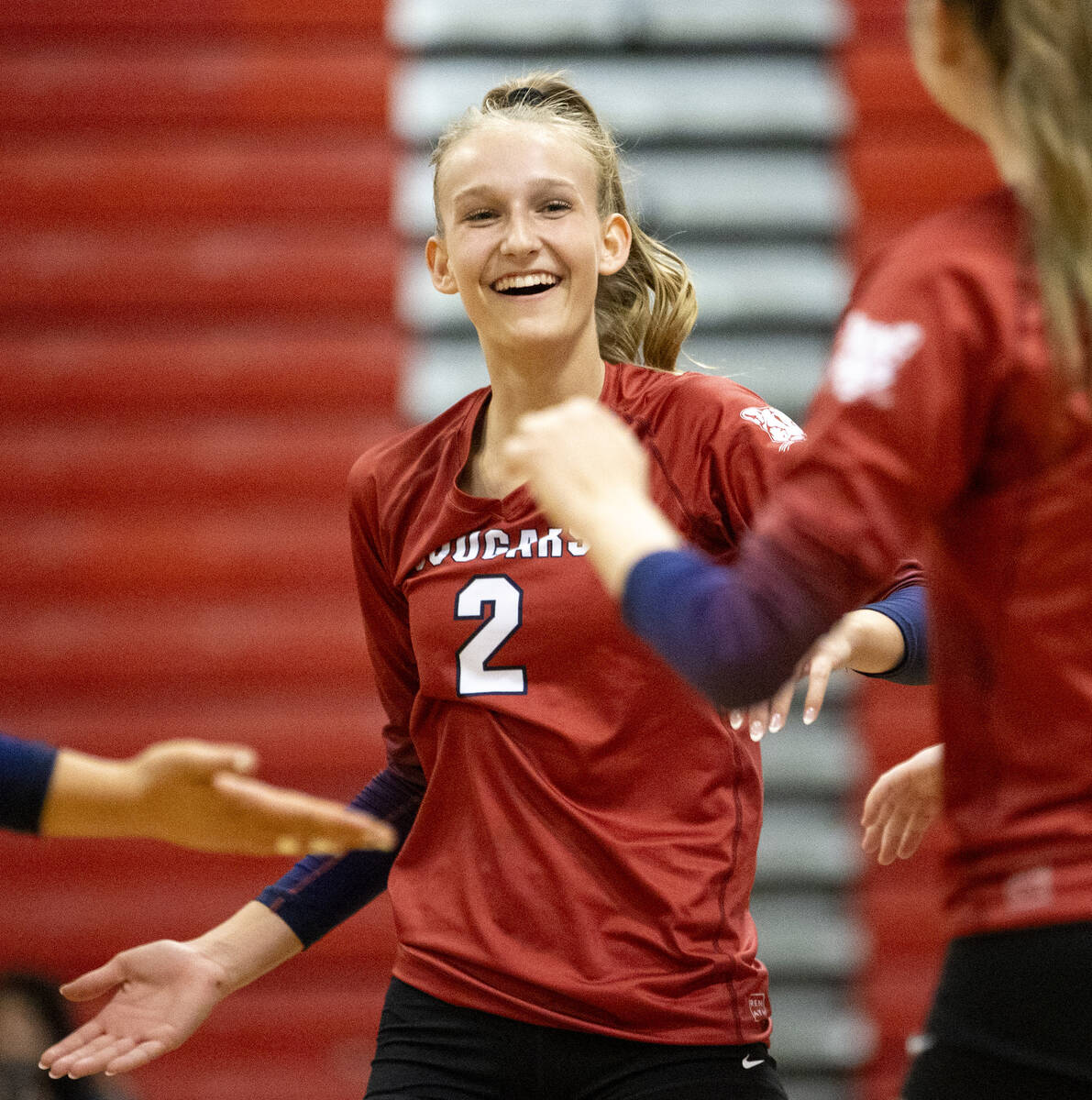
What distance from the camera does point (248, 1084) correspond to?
4320mm

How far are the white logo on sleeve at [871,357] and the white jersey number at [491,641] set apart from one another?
2.77 ft

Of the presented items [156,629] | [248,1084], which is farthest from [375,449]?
[248,1084]

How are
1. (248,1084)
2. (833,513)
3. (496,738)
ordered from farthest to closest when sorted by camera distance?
(248,1084) → (496,738) → (833,513)

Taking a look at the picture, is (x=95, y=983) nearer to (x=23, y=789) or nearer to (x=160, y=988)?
(x=160, y=988)

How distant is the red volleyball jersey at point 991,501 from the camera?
1.30m

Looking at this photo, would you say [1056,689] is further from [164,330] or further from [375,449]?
[164,330]

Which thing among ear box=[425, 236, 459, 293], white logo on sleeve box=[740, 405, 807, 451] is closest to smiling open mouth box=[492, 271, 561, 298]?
ear box=[425, 236, 459, 293]

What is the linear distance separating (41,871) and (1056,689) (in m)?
3.77

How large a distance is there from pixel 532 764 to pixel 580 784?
0.07 meters

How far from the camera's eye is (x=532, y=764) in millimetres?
2051

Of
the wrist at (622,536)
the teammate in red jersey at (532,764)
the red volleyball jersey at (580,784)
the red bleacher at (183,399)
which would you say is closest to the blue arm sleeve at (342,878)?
the teammate in red jersey at (532,764)

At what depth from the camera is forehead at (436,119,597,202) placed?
7.48 ft

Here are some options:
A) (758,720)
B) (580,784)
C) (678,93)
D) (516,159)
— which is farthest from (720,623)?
(678,93)

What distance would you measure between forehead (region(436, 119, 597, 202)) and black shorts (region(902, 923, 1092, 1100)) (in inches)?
53.7
